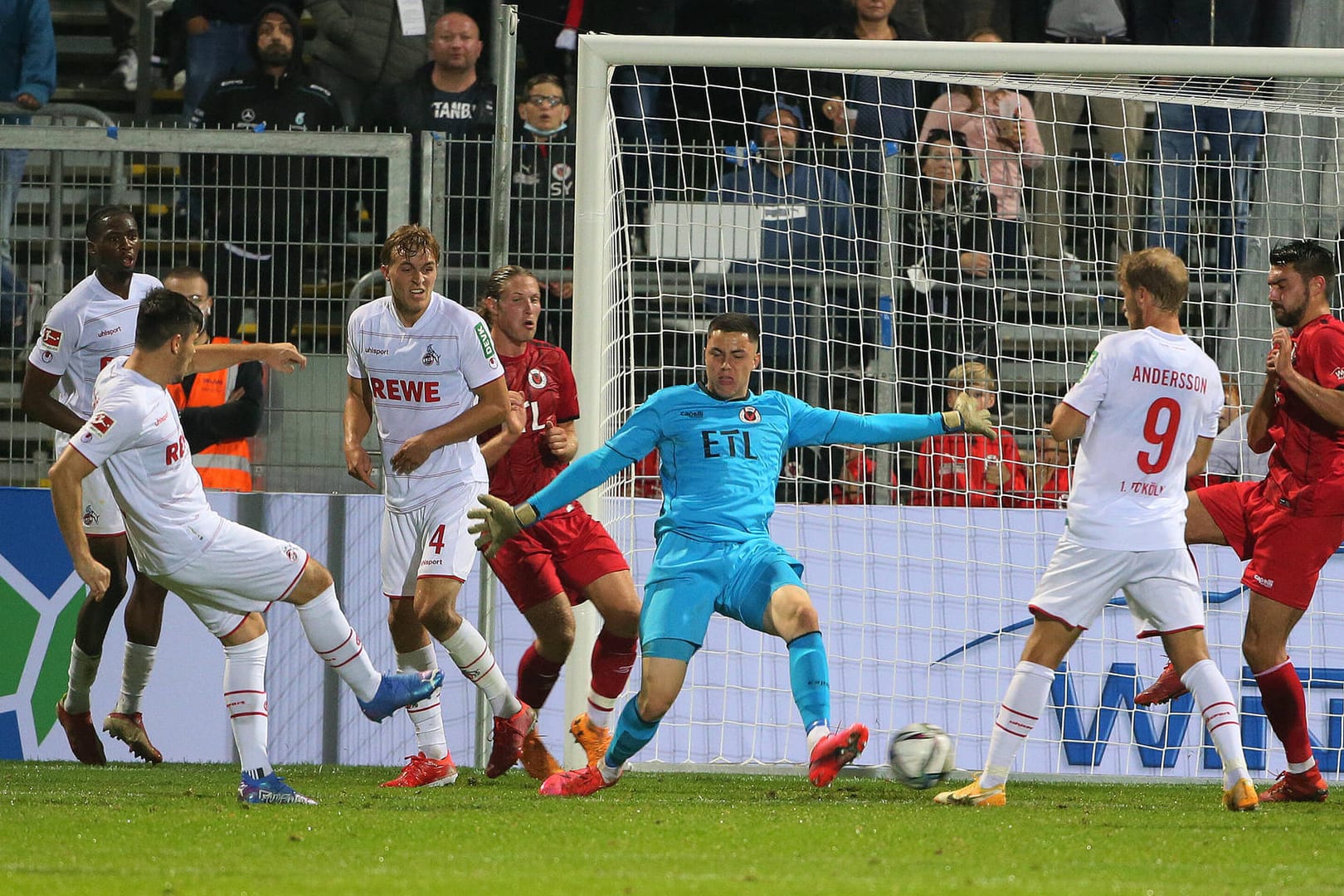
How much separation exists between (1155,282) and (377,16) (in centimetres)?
736

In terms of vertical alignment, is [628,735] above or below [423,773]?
above

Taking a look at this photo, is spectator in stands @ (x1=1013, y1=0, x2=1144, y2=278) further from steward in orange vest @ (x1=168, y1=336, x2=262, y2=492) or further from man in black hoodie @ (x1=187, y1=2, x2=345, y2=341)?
steward in orange vest @ (x1=168, y1=336, x2=262, y2=492)

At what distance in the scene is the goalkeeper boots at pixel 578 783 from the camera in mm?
6191

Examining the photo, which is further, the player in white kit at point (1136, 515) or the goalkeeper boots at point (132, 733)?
the goalkeeper boots at point (132, 733)

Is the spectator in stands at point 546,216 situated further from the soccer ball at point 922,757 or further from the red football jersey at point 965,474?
the soccer ball at point 922,757

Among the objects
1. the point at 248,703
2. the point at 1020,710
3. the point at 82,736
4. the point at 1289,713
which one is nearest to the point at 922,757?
the point at 1020,710

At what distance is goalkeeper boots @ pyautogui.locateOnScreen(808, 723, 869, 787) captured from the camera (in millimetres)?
5547

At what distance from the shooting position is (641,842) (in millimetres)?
4805

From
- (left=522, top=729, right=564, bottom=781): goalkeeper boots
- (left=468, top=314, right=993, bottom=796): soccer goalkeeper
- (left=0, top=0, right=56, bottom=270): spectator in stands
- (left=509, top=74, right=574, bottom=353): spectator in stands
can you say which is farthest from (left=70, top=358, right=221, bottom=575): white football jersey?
(left=0, top=0, right=56, bottom=270): spectator in stands

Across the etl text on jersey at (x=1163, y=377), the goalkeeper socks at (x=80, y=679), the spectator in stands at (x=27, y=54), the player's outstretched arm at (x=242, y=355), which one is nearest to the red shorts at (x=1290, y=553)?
the etl text on jersey at (x=1163, y=377)

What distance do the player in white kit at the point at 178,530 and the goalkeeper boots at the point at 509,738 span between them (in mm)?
1321

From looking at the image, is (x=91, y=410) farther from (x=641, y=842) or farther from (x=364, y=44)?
(x=364, y=44)

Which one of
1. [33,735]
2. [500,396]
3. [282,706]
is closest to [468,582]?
[282,706]

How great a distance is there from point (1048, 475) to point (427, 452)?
3.48m
